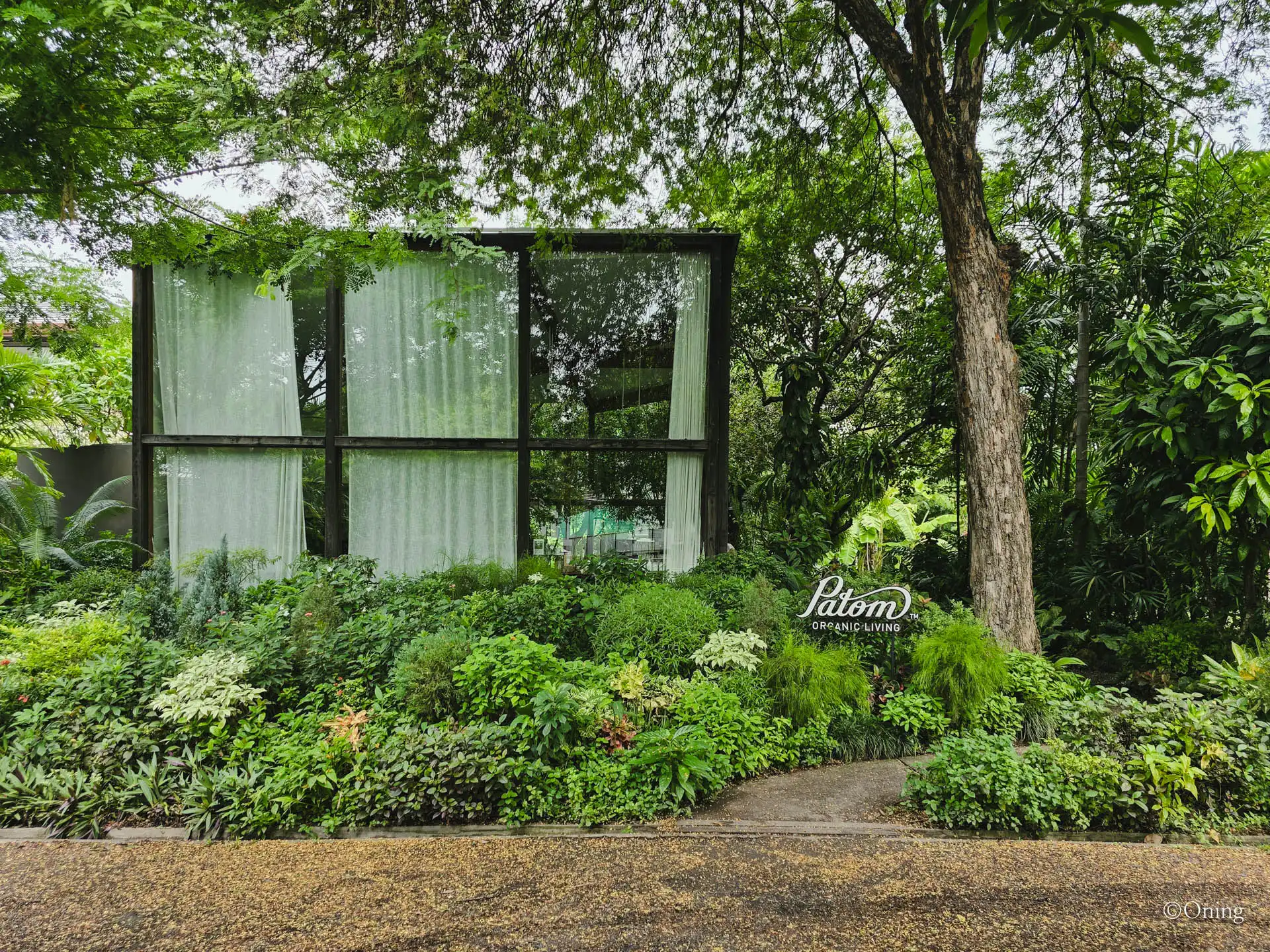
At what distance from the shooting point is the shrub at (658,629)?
4484mm

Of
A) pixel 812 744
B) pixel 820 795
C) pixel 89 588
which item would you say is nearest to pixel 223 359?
pixel 89 588

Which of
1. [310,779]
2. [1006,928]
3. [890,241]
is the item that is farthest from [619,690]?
[890,241]

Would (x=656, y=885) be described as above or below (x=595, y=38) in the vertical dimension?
below

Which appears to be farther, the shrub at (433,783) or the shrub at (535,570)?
the shrub at (535,570)

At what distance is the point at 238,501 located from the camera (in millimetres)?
6969

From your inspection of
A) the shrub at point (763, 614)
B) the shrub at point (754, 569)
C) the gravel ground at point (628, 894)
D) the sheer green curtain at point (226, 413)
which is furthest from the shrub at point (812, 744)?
the sheer green curtain at point (226, 413)

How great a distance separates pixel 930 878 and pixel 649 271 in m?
5.93

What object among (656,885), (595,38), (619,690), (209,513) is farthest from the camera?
(209,513)

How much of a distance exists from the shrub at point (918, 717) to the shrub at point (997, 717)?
20 centimetres

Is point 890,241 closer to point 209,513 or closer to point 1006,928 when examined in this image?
point 1006,928

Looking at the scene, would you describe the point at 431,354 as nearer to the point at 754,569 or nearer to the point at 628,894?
the point at 754,569

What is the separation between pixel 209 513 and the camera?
694cm

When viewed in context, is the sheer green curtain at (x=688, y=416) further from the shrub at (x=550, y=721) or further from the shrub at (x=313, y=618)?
the shrub at (x=550, y=721)

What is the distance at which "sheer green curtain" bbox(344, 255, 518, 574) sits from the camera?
6.97 m
